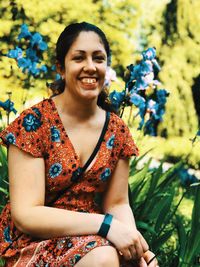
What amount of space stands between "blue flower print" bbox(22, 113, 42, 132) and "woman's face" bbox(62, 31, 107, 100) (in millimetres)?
190

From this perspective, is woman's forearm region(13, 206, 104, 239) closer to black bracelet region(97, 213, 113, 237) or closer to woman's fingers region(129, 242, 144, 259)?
black bracelet region(97, 213, 113, 237)

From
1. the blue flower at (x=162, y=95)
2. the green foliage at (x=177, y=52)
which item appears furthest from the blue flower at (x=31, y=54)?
the green foliage at (x=177, y=52)

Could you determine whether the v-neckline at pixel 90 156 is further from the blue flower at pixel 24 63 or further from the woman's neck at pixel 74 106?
the blue flower at pixel 24 63

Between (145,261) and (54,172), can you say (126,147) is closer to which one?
(54,172)

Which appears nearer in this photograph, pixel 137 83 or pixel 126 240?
pixel 126 240

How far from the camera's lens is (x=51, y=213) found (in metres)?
1.76

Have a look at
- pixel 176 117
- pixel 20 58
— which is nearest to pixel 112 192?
pixel 20 58

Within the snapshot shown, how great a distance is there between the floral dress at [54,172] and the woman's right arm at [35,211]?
0.03 metres

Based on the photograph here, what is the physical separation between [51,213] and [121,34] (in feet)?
17.9

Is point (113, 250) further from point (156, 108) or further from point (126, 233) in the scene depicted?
point (156, 108)

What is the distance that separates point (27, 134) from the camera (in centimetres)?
182

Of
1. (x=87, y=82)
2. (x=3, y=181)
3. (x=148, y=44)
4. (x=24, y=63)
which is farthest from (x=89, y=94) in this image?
(x=148, y=44)

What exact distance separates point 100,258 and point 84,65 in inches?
29.0

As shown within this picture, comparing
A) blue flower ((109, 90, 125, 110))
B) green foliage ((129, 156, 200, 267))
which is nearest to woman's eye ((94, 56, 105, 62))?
green foliage ((129, 156, 200, 267))
